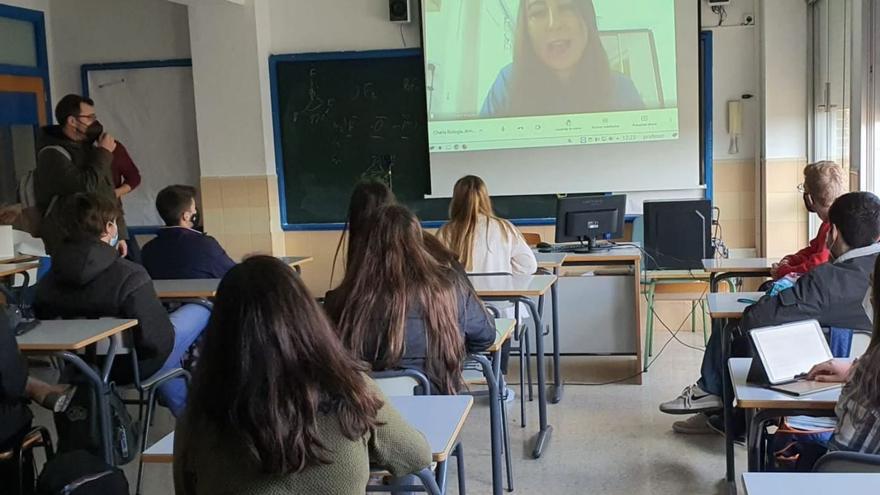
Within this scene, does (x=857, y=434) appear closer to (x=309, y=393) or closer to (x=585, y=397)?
(x=309, y=393)

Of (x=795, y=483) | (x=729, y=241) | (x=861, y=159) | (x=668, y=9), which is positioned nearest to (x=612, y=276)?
(x=861, y=159)

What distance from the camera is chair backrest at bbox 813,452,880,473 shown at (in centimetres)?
198

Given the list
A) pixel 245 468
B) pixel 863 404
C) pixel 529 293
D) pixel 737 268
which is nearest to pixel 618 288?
pixel 737 268

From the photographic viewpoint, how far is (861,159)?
4828 mm

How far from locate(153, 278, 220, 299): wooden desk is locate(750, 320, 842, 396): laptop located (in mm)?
2674

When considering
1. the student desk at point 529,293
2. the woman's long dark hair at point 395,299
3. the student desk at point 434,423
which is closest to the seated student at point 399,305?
the woman's long dark hair at point 395,299

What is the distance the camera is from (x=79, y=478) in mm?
2342

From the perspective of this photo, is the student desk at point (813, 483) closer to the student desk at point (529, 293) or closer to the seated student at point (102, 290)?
the student desk at point (529, 293)

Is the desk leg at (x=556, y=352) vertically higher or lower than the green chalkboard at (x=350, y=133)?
lower

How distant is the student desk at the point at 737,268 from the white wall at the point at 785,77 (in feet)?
5.98

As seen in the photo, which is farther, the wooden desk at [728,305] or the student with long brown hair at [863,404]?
the wooden desk at [728,305]

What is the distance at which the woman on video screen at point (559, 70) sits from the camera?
6.82 metres

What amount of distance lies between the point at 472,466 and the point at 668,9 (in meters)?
4.07

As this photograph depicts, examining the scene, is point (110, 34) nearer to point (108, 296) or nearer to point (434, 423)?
point (108, 296)
